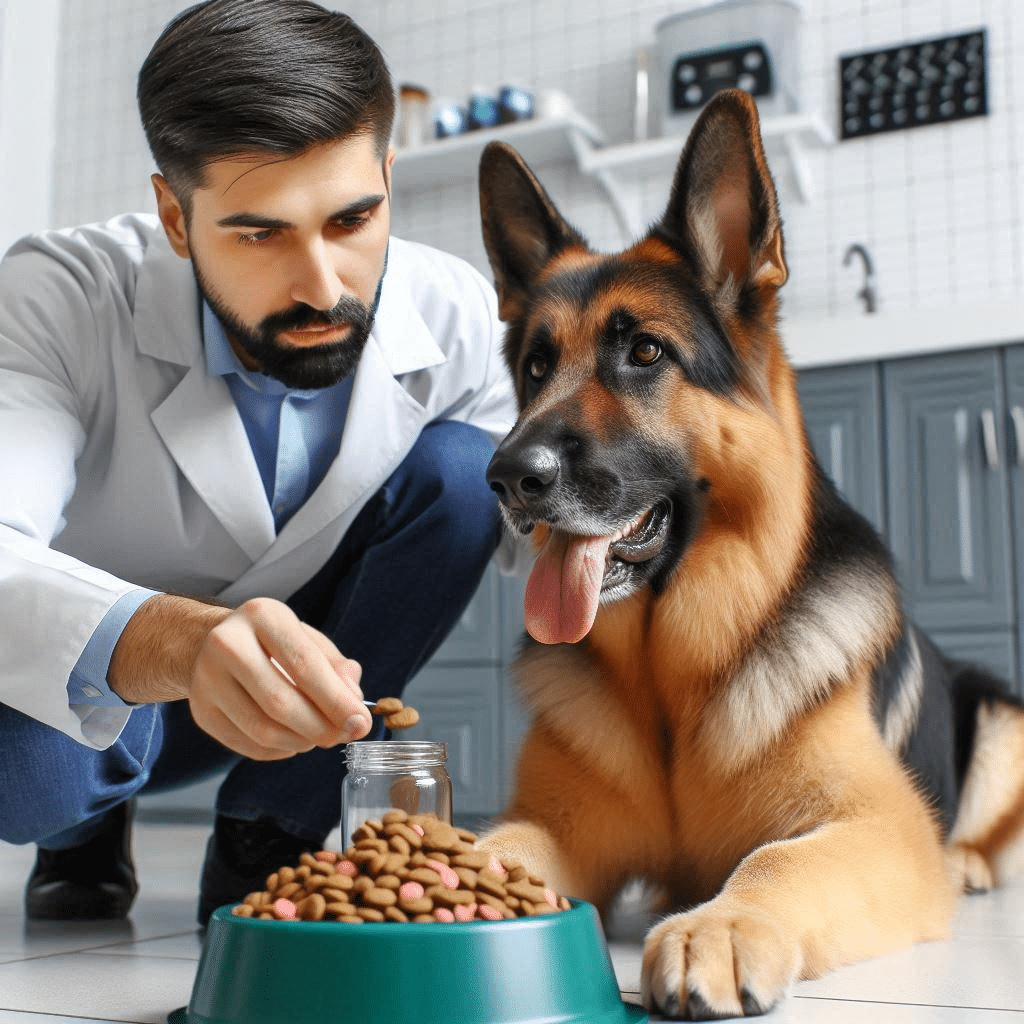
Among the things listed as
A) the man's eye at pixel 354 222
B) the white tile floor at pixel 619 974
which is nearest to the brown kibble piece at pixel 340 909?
the white tile floor at pixel 619 974

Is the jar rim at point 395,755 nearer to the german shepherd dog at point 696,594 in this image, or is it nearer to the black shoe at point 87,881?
the german shepherd dog at point 696,594

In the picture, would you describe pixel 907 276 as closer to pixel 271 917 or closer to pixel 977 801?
pixel 977 801

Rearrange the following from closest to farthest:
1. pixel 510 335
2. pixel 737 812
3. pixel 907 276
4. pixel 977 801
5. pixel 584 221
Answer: pixel 737 812
pixel 510 335
pixel 977 801
pixel 907 276
pixel 584 221

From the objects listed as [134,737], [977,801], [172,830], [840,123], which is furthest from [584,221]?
[134,737]

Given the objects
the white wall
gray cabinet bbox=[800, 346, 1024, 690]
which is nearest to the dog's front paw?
gray cabinet bbox=[800, 346, 1024, 690]

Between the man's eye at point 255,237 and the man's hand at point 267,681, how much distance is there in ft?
2.01

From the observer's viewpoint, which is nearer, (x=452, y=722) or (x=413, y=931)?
(x=413, y=931)

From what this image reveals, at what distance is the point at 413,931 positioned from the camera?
2.81 ft

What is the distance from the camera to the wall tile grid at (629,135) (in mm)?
3637

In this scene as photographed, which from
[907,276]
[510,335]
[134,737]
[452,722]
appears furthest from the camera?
[907,276]

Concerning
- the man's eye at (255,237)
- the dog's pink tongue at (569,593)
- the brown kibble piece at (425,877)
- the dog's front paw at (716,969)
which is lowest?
the dog's front paw at (716,969)

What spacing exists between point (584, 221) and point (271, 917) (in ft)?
11.7

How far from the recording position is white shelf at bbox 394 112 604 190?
12.8 feet

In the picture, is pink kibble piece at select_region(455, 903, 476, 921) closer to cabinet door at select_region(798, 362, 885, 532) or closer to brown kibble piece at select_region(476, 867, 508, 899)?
brown kibble piece at select_region(476, 867, 508, 899)
